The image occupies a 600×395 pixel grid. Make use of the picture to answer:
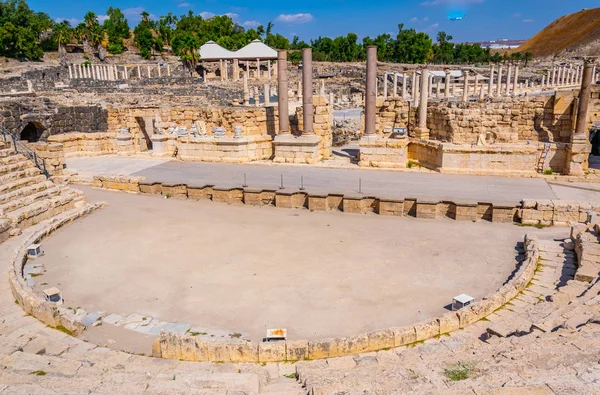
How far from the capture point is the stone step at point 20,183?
40.6 feet

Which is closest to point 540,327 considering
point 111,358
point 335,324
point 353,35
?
point 335,324

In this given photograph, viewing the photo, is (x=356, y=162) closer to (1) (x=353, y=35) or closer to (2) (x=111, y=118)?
(2) (x=111, y=118)

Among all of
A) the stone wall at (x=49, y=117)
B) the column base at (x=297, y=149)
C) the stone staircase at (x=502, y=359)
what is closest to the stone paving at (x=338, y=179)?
the column base at (x=297, y=149)

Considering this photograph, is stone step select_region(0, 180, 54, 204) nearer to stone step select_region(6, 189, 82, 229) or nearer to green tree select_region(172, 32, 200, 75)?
stone step select_region(6, 189, 82, 229)

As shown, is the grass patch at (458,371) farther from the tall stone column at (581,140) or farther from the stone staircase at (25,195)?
the tall stone column at (581,140)

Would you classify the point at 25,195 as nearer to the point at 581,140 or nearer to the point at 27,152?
the point at 27,152

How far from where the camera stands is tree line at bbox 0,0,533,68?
6156 cm

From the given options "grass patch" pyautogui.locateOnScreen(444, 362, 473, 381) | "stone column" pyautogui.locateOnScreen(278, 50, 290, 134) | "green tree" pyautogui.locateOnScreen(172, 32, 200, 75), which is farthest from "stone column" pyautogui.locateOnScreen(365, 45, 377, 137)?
"green tree" pyautogui.locateOnScreen(172, 32, 200, 75)

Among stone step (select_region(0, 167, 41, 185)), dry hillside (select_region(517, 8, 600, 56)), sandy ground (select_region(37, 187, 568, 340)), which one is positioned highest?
dry hillside (select_region(517, 8, 600, 56))

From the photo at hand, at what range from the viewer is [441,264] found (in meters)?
9.15

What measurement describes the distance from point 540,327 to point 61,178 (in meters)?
15.1

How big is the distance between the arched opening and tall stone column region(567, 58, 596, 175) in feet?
70.6

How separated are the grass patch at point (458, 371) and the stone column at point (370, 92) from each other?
1341cm

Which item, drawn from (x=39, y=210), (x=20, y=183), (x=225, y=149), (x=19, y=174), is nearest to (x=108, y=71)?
(x=225, y=149)
